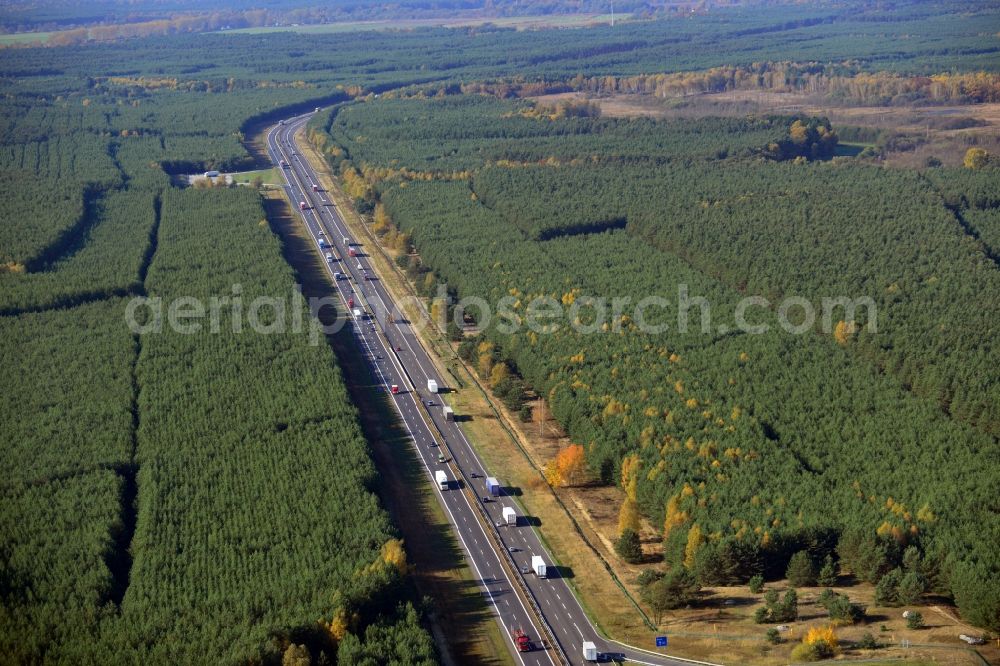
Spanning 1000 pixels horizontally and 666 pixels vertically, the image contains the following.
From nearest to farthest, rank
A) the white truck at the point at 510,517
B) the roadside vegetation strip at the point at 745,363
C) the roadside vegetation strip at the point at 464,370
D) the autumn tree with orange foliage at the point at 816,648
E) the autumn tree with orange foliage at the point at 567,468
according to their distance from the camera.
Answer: the autumn tree with orange foliage at the point at 816,648 → the roadside vegetation strip at the point at 464,370 → the roadside vegetation strip at the point at 745,363 → the white truck at the point at 510,517 → the autumn tree with orange foliage at the point at 567,468

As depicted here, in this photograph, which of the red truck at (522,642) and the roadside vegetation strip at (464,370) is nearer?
the red truck at (522,642)

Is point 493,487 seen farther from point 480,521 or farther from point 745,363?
point 745,363

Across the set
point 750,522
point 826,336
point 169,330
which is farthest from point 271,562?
point 826,336

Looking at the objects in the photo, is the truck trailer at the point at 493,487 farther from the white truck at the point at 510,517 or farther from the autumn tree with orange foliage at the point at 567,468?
the white truck at the point at 510,517

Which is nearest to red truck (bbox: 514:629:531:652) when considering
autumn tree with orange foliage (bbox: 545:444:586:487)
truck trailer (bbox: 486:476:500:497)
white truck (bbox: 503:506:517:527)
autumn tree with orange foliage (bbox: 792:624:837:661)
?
white truck (bbox: 503:506:517:527)

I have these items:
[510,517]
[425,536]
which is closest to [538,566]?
[510,517]

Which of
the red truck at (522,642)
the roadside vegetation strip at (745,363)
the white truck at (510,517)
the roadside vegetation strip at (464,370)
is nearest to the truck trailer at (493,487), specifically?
the roadside vegetation strip at (464,370)
